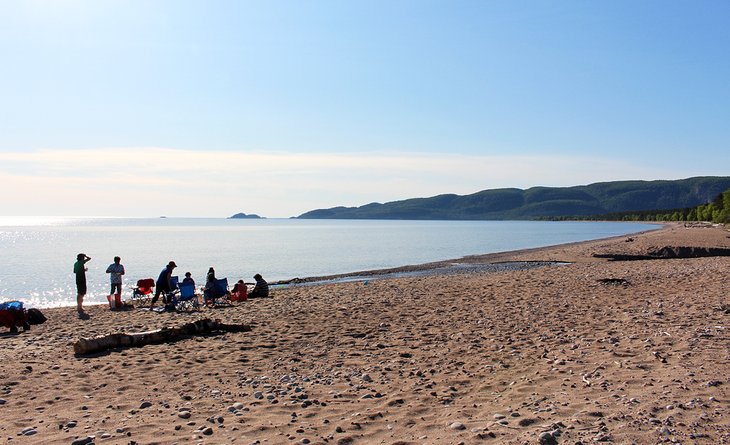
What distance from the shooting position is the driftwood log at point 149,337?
10.1 metres

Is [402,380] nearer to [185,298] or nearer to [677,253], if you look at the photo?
[185,298]

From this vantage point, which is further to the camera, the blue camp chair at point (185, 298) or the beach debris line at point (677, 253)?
the beach debris line at point (677, 253)

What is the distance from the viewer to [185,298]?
17.5m

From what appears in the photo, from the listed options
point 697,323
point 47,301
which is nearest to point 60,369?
point 697,323

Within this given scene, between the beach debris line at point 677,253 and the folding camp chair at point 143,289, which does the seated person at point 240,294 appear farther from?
the beach debris line at point 677,253

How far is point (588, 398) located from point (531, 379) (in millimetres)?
1124

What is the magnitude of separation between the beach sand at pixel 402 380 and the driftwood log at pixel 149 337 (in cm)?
25

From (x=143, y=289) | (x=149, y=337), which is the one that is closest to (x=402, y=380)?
(x=149, y=337)

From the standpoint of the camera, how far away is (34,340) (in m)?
11.9

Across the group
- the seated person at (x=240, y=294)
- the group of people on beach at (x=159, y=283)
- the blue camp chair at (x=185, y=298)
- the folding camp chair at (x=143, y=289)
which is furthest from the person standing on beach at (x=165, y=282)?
the seated person at (x=240, y=294)

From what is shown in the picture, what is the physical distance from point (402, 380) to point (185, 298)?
1132 cm

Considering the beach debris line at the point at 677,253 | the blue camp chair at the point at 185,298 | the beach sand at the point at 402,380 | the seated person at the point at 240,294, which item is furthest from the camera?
the beach debris line at the point at 677,253

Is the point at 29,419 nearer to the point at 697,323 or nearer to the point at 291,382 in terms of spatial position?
the point at 291,382

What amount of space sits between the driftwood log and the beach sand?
0.82 feet
